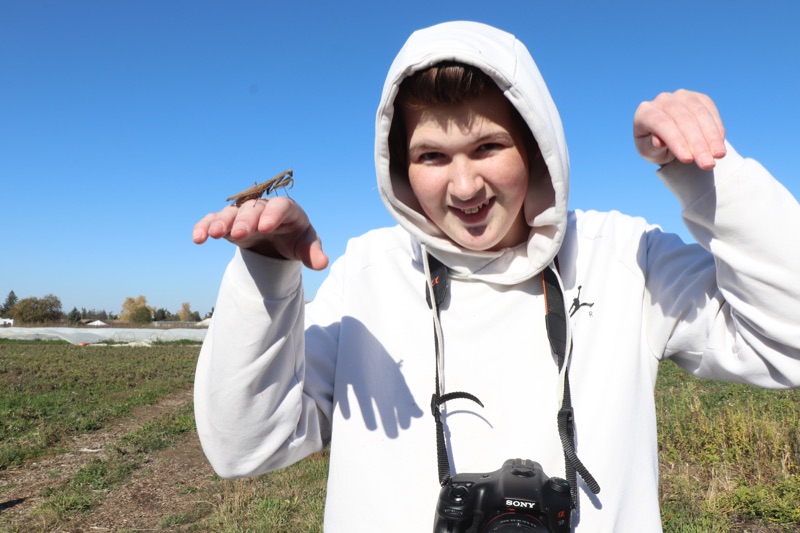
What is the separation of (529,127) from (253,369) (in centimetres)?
94

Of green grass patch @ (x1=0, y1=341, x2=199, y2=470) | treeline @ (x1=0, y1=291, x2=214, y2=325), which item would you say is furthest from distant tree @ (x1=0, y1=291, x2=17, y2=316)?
green grass patch @ (x1=0, y1=341, x2=199, y2=470)

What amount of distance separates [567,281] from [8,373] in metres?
19.0

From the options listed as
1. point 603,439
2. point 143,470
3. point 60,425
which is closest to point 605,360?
point 603,439

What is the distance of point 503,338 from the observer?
5.15ft

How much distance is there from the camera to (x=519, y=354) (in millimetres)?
1554

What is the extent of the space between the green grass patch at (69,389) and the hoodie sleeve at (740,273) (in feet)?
28.4

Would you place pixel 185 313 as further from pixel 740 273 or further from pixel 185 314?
pixel 740 273

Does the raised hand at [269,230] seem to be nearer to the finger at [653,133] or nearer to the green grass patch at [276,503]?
the finger at [653,133]

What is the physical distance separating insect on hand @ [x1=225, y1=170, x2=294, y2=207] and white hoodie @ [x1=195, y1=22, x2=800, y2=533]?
13cm

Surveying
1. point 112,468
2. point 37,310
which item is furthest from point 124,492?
point 37,310

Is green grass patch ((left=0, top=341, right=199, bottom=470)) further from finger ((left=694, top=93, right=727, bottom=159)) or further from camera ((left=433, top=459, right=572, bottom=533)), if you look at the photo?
finger ((left=694, top=93, right=727, bottom=159))

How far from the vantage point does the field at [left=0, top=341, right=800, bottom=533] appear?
5172 millimetres

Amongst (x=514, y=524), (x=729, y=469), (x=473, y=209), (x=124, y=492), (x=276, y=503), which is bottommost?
(x=124, y=492)

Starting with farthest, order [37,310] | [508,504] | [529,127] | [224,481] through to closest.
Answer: [37,310]
[224,481]
[529,127]
[508,504]
